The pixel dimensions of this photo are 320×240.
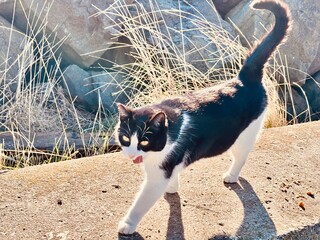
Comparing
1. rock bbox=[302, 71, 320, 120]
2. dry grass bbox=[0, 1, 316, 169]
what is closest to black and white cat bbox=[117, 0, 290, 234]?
dry grass bbox=[0, 1, 316, 169]

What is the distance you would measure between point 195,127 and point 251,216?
39 centimetres

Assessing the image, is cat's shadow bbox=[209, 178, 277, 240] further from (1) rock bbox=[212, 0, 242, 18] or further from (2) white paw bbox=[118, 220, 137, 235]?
(1) rock bbox=[212, 0, 242, 18]

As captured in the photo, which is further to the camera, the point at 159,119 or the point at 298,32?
the point at 298,32

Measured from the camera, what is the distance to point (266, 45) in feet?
5.99

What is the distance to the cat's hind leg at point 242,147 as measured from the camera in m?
1.77

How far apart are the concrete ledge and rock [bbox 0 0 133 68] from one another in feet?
4.52

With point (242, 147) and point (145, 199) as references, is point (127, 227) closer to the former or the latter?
point (145, 199)

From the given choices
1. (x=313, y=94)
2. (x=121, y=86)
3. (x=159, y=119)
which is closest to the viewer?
(x=159, y=119)

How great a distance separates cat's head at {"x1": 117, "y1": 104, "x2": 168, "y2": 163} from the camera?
1417 mm

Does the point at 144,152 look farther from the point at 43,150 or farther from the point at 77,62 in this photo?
the point at 77,62

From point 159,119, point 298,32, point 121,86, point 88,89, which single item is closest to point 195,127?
point 159,119

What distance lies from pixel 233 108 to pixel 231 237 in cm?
43

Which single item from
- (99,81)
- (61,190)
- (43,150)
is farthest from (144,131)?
(99,81)

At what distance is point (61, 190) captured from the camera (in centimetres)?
177
